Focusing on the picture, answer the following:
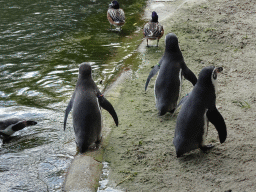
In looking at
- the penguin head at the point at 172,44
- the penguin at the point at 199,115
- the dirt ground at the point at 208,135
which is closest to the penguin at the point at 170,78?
the penguin head at the point at 172,44

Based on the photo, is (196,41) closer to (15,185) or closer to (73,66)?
(73,66)

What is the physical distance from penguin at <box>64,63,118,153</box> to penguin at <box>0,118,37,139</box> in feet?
3.17

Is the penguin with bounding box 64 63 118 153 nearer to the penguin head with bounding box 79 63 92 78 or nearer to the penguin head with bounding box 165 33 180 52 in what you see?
the penguin head with bounding box 79 63 92 78

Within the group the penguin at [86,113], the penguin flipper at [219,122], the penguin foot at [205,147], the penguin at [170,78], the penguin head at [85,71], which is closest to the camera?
the penguin flipper at [219,122]

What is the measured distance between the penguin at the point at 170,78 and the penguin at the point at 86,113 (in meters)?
0.82

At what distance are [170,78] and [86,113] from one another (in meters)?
1.35

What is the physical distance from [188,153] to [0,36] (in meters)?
7.20

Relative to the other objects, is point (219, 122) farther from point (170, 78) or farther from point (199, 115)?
point (170, 78)

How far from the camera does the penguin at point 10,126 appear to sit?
4505 mm

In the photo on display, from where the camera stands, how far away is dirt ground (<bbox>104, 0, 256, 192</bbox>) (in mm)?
3020

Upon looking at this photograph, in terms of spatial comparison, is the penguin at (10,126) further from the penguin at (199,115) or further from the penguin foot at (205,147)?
the penguin foot at (205,147)

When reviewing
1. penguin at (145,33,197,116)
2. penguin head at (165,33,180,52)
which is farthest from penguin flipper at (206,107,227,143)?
penguin head at (165,33,180,52)

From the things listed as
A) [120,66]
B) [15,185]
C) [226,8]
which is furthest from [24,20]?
[15,185]

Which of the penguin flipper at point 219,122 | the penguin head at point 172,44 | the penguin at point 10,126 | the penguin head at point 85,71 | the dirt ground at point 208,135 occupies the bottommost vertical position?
the penguin at point 10,126
